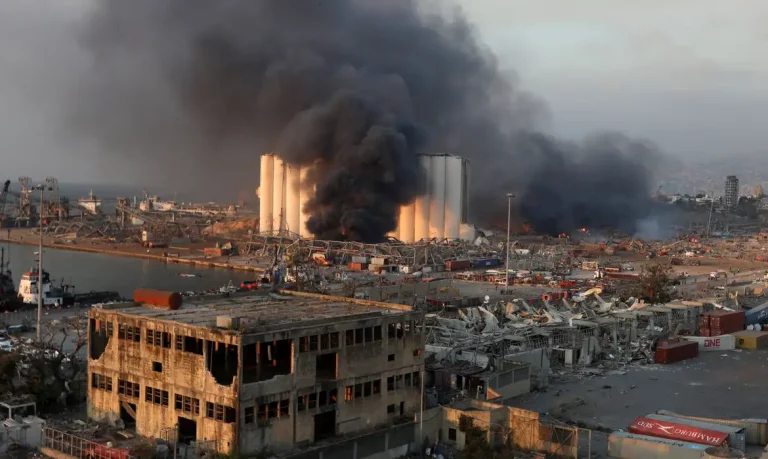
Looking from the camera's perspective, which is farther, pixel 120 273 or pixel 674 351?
pixel 120 273

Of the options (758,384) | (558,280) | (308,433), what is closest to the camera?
(308,433)

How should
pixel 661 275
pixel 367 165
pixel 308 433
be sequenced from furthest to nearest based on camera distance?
pixel 367 165 → pixel 661 275 → pixel 308 433

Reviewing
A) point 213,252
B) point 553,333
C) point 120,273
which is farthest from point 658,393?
point 213,252

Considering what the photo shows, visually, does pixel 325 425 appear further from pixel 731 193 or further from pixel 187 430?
pixel 731 193

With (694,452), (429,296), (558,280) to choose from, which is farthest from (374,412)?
(558,280)

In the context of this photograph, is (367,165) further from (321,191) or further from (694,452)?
(694,452)

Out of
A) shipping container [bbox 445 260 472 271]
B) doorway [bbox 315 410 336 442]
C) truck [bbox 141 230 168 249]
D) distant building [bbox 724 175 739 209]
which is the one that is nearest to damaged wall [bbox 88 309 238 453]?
doorway [bbox 315 410 336 442]

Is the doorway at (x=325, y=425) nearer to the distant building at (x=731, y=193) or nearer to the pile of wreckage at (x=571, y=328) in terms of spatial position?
the pile of wreckage at (x=571, y=328)
